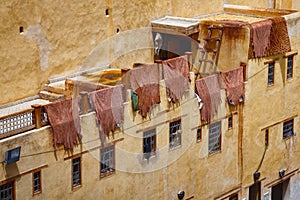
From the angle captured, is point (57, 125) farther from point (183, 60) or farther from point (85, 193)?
point (183, 60)

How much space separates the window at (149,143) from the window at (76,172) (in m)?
3.30

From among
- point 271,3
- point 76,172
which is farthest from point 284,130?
point 76,172

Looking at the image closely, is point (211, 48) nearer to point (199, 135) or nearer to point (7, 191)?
point (199, 135)

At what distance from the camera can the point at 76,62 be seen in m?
32.8

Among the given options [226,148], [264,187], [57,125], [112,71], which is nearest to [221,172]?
[226,148]

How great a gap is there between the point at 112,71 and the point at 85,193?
242 inches

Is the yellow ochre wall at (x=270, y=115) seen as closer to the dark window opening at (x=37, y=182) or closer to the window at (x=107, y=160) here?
the window at (x=107, y=160)

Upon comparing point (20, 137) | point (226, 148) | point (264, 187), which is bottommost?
point (264, 187)

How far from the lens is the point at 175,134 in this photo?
107 feet

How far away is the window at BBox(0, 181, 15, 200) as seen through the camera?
88.1 ft

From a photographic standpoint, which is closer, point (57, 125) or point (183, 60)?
point (57, 125)

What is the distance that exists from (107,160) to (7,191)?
14.5 feet

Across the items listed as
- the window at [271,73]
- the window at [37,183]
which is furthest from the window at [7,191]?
the window at [271,73]

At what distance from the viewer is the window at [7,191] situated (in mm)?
26844
